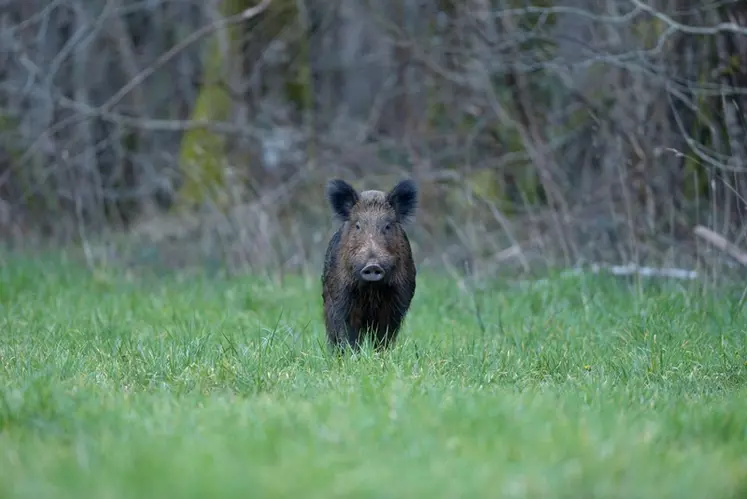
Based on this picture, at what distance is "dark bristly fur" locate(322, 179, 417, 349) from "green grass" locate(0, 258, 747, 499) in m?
0.28

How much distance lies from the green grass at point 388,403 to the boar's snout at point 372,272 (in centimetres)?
51

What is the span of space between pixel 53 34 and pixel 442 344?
44.4 ft

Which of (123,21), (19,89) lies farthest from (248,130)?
(123,21)

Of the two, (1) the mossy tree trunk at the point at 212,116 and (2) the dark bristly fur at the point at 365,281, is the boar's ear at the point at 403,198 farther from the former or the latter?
(1) the mossy tree trunk at the point at 212,116

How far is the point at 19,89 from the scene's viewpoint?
13.5 m

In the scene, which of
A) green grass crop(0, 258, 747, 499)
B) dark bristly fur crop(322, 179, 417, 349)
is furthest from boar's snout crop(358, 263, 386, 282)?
green grass crop(0, 258, 747, 499)

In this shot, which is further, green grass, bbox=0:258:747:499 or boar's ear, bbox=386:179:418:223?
boar's ear, bbox=386:179:418:223

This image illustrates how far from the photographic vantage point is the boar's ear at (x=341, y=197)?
7472 mm

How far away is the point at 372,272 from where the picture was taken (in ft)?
22.4

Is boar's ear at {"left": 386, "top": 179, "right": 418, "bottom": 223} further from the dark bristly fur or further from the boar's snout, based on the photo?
the boar's snout

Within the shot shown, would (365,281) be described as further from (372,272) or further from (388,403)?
(388,403)

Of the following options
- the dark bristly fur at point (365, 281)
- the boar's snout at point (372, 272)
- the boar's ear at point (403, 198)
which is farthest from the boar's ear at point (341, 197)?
the boar's snout at point (372, 272)

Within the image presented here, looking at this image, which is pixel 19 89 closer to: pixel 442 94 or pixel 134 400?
pixel 442 94

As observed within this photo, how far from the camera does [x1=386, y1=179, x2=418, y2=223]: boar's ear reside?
24.7 ft
